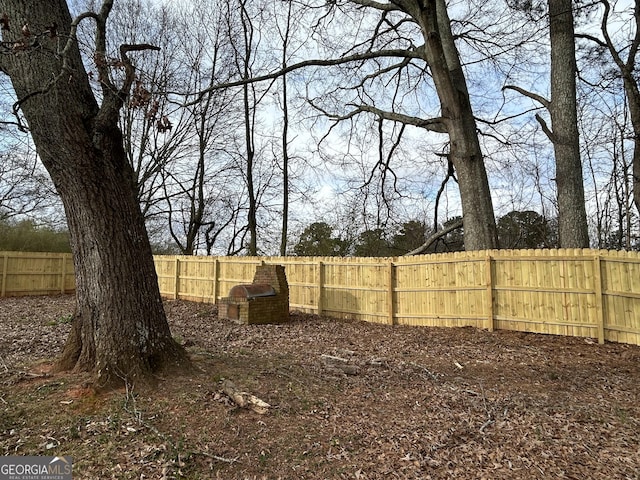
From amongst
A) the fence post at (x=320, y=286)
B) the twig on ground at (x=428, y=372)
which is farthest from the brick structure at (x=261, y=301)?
the twig on ground at (x=428, y=372)

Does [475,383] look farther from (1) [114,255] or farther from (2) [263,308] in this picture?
(2) [263,308]

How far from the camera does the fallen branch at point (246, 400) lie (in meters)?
3.31

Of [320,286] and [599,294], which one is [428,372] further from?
[320,286]

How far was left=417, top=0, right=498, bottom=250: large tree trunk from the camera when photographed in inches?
323

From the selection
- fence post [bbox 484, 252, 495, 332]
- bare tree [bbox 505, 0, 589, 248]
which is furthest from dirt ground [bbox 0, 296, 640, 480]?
bare tree [bbox 505, 0, 589, 248]

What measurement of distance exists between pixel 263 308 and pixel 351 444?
5.91m

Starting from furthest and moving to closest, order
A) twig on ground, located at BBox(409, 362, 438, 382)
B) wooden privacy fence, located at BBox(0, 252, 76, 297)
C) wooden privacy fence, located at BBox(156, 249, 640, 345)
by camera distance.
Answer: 1. wooden privacy fence, located at BBox(0, 252, 76, 297)
2. wooden privacy fence, located at BBox(156, 249, 640, 345)
3. twig on ground, located at BBox(409, 362, 438, 382)

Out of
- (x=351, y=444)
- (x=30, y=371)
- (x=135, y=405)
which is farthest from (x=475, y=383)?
(x=30, y=371)

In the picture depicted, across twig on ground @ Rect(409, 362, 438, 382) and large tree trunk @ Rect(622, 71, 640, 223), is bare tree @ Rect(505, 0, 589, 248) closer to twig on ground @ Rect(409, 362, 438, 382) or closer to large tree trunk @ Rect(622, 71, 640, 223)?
large tree trunk @ Rect(622, 71, 640, 223)

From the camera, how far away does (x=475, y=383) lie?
4332 mm

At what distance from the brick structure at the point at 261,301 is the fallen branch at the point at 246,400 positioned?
4.89m

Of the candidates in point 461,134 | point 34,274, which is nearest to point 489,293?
point 461,134

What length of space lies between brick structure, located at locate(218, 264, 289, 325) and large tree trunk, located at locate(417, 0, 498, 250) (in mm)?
4369

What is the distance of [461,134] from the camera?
8.38m
